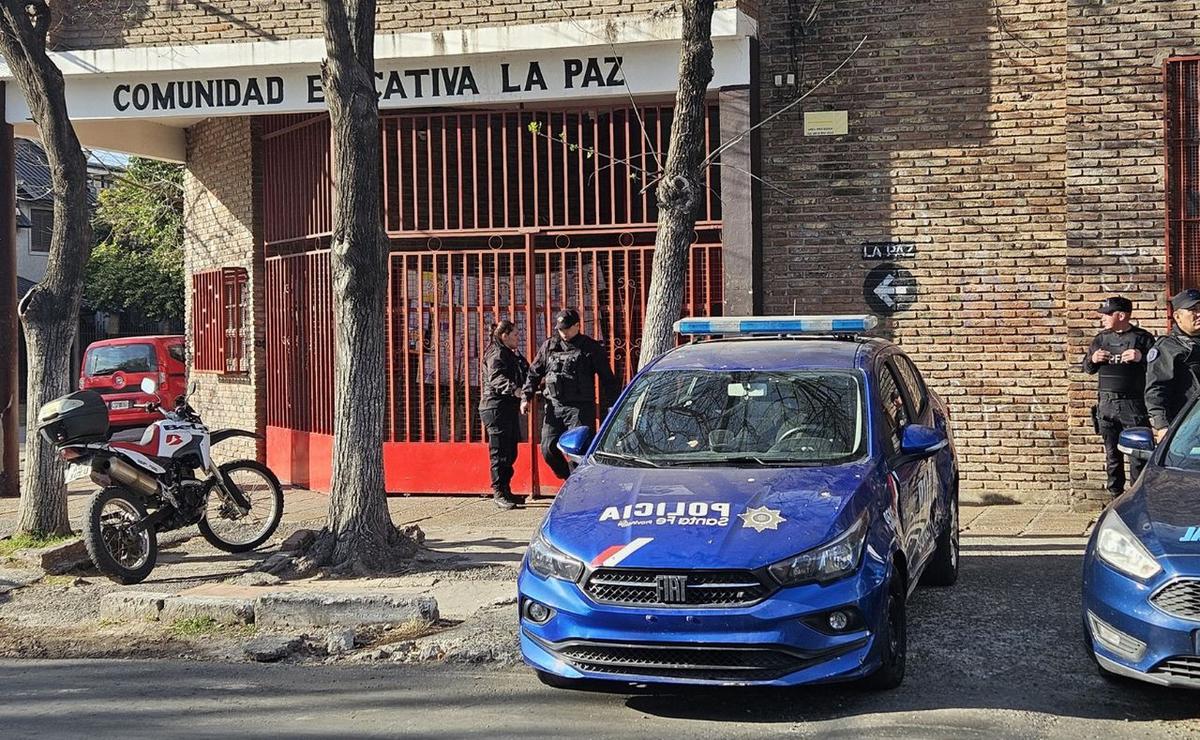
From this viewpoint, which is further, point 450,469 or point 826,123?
point 450,469

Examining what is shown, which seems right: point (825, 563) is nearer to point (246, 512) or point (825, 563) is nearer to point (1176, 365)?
point (1176, 365)

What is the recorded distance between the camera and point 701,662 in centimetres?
540

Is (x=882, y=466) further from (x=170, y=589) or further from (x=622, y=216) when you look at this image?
(x=622, y=216)

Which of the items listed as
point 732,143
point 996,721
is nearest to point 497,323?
point 732,143

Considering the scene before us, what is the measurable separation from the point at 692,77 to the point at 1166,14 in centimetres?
437

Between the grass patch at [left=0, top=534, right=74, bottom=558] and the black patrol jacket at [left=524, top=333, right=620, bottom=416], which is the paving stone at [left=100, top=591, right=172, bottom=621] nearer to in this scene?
the grass patch at [left=0, top=534, right=74, bottom=558]

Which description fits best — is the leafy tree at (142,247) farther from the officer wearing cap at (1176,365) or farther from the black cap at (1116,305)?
the officer wearing cap at (1176,365)

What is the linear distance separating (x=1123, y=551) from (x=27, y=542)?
7787 mm

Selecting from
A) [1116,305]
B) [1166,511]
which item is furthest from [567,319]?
[1166,511]

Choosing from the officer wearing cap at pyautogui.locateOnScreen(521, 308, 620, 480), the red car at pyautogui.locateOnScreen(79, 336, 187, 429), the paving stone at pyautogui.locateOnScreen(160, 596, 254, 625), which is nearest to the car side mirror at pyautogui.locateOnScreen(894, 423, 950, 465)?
the paving stone at pyautogui.locateOnScreen(160, 596, 254, 625)

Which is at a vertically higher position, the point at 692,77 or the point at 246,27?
the point at 246,27

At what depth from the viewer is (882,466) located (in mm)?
6348

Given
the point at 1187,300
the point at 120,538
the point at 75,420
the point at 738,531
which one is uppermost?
the point at 1187,300

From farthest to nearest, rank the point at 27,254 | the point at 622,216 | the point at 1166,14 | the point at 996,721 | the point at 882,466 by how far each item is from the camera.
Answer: the point at 27,254
the point at 622,216
the point at 1166,14
the point at 882,466
the point at 996,721
